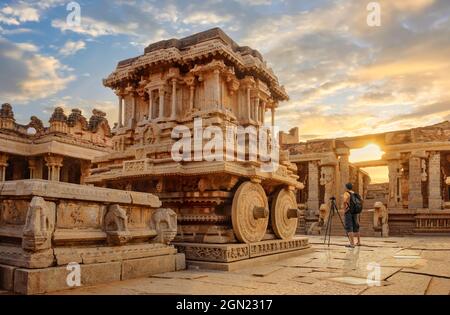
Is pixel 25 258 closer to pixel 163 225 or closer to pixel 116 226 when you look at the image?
pixel 116 226

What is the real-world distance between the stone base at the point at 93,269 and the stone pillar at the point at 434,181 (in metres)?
19.9

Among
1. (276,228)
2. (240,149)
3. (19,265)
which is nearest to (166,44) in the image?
(240,149)

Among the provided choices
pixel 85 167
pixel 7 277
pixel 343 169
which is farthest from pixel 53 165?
pixel 7 277

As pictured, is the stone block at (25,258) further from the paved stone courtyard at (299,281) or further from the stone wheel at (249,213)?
the stone wheel at (249,213)

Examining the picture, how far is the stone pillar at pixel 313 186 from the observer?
26125 mm

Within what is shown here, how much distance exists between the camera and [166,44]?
10.1m

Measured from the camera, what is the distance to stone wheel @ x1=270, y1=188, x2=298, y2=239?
909 cm

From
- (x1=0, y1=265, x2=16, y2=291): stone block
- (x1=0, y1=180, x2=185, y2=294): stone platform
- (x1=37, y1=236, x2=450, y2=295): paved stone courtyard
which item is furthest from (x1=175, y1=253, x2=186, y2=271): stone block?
(x1=0, y1=265, x2=16, y2=291): stone block

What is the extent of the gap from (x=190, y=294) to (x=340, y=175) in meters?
23.3

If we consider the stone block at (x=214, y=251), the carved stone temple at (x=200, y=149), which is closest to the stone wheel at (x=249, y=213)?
the carved stone temple at (x=200, y=149)

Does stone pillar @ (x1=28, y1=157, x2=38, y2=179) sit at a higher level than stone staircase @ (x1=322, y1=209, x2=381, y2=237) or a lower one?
higher

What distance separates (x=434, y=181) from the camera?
2227cm

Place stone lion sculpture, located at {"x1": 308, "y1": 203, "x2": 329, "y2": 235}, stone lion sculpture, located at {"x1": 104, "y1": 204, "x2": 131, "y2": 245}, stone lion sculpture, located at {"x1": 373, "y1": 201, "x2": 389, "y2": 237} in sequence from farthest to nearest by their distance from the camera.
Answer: stone lion sculpture, located at {"x1": 308, "y1": 203, "x2": 329, "y2": 235}
stone lion sculpture, located at {"x1": 373, "y1": 201, "x2": 389, "y2": 237}
stone lion sculpture, located at {"x1": 104, "y1": 204, "x2": 131, "y2": 245}

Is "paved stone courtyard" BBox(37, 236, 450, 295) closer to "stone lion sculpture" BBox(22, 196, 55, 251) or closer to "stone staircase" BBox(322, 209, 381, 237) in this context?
"stone lion sculpture" BBox(22, 196, 55, 251)
